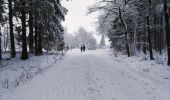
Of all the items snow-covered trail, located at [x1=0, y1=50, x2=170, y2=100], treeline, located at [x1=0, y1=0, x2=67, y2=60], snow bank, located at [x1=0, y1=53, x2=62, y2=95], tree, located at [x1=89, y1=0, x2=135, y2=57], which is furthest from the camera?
tree, located at [x1=89, y1=0, x2=135, y2=57]

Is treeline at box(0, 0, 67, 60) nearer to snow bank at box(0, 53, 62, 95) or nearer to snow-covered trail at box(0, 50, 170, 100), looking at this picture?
snow bank at box(0, 53, 62, 95)

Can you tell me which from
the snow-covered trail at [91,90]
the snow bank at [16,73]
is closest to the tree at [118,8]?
the snow bank at [16,73]

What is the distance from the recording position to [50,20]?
31.3 m

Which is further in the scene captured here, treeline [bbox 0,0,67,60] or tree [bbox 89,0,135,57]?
tree [bbox 89,0,135,57]

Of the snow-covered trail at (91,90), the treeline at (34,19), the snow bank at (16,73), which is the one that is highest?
the treeline at (34,19)

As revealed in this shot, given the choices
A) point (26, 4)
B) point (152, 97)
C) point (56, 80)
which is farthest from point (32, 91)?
point (26, 4)

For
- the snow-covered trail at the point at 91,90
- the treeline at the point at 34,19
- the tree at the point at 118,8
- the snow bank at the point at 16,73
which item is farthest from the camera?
the tree at the point at 118,8

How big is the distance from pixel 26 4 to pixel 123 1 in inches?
471

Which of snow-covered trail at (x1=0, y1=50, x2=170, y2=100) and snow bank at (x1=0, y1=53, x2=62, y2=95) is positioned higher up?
snow bank at (x1=0, y1=53, x2=62, y2=95)

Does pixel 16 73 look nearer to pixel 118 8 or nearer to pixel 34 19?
pixel 34 19

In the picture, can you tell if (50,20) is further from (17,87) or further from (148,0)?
(17,87)

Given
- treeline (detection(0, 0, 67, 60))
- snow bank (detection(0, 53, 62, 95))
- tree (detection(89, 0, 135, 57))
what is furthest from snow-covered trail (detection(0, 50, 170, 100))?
tree (detection(89, 0, 135, 57))

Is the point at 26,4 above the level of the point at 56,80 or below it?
above

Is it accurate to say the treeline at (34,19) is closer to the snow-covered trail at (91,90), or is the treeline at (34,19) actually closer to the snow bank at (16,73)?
the snow bank at (16,73)
